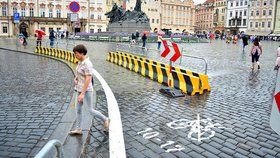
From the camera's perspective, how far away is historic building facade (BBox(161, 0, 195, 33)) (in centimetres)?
12622

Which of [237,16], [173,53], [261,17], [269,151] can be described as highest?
[237,16]

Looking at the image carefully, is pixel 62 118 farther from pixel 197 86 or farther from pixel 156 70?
pixel 156 70

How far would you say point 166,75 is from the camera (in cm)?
1099

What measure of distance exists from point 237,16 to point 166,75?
10403 cm

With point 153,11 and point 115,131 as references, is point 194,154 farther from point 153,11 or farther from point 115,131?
point 153,11

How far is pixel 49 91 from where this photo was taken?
9.52 m

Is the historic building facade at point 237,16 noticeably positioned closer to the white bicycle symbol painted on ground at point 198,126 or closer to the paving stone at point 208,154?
the white bicycle symbol painted on ground at point 198,126

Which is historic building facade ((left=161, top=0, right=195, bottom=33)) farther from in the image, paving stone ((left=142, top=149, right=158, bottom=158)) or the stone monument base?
paving stone ((left=142, top=149, right=158, bottom=158))

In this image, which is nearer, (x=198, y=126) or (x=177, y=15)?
(x=198, y=126)

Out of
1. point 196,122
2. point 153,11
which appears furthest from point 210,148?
point 153,11

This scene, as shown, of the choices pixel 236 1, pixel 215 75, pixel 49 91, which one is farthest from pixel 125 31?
pixel 236 1

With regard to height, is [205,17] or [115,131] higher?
[205,17]

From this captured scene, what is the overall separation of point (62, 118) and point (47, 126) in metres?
0.59

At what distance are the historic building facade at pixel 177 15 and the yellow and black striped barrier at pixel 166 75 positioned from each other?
112479 mm
